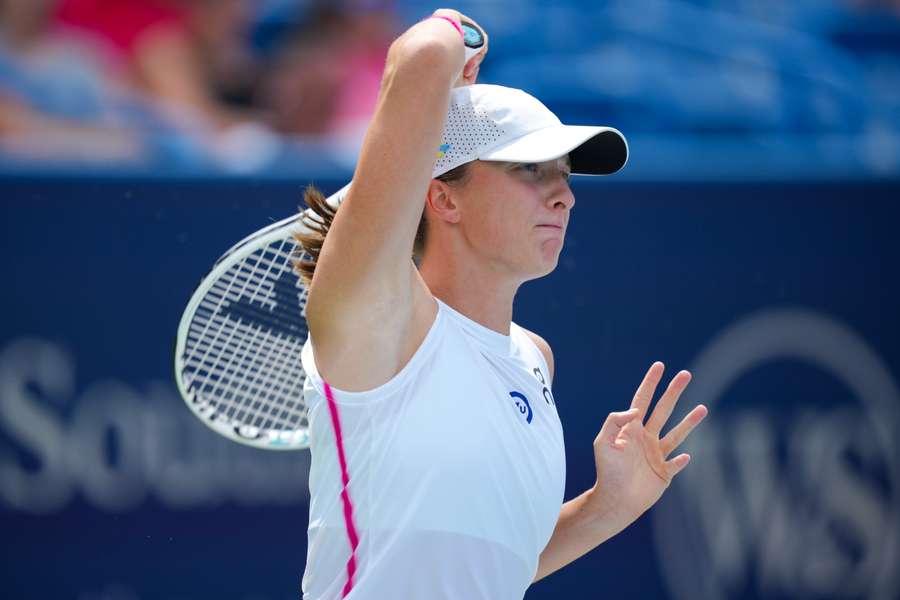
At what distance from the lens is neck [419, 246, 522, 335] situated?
2.61 m

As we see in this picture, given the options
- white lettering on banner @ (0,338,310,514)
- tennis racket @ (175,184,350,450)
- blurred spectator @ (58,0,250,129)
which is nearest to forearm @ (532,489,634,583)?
tennis racket @ (175,184,350,450)

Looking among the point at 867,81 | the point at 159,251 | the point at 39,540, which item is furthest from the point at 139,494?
the point at 867,81

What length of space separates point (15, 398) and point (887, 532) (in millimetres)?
3291

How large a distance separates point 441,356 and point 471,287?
0.26 meters

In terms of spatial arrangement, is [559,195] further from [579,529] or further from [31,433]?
[31,433]

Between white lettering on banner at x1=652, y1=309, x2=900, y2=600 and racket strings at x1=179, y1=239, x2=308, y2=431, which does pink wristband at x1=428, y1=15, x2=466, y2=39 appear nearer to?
racket strings at x1=179, y1=239, x2=308, y2=431

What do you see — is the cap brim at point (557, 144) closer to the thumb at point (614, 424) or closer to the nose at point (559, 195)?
the nose at point (559, 195)

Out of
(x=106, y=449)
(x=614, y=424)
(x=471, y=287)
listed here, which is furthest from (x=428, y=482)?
(x=106, y=449)

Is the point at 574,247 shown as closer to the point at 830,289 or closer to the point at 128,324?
the point at 830,289

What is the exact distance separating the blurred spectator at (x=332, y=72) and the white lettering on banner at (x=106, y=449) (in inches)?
61.4

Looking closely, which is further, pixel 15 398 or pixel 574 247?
pixel 574 247

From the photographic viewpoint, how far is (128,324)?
469 centimetres

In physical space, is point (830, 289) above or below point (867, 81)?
below

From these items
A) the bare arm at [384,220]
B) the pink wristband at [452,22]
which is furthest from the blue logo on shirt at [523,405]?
the pink wristband at [452,22]
